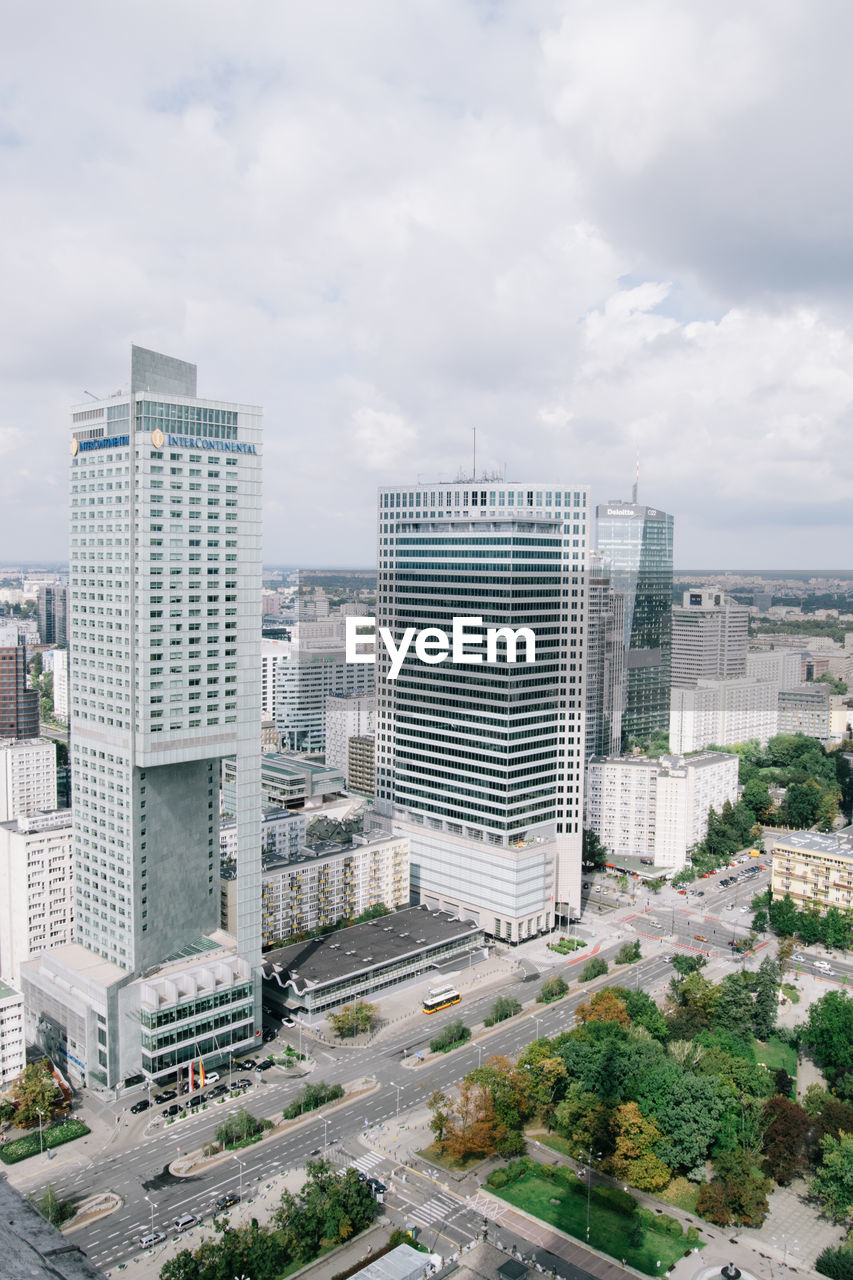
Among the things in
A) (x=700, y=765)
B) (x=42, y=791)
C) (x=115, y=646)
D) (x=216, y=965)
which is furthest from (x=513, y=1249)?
(x=42, y=791)

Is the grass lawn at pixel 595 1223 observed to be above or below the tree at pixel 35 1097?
below

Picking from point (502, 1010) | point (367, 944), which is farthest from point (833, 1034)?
point (367, 944)

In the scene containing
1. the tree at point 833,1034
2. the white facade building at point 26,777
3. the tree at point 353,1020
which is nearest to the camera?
the tree at point 833,1034

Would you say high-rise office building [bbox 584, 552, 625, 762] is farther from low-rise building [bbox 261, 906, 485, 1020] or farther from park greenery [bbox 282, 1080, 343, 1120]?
park greenery [bbox 282, 1080, 343, 1120]

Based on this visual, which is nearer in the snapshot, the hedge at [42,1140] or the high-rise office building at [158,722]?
the hedge at [42,1140]

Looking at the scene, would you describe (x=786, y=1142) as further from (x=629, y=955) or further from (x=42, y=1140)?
(x=42, y=1140)

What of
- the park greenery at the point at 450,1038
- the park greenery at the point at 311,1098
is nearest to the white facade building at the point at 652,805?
the park greenery at the point at 450,1038

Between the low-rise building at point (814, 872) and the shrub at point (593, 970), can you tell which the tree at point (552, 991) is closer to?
the shrub at point (593, 970)
